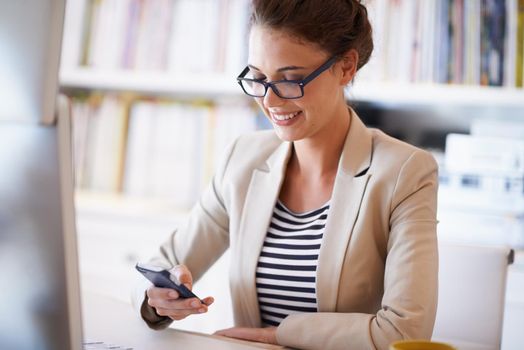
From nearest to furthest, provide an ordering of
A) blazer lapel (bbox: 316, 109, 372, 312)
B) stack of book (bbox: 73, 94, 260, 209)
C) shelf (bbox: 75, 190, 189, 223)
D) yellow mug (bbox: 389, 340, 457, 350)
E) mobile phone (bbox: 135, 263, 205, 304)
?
yellow mug (bbox: 389, 340, 457, 350) → mobile phone (bbox: 135, 263, 205, 304) → blazer lapel (bbox: 316, 109, 372, 312) → shelf (bbox: 75, 190, 189, 223) → stack of book (bbox: 73, 94, 260, 209)

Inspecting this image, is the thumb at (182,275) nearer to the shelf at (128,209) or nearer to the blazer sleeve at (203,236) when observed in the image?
the blazer sleeve at (203,236)

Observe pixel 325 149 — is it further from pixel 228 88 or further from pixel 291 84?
pixel 228 88

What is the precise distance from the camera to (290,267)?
4.64 ft

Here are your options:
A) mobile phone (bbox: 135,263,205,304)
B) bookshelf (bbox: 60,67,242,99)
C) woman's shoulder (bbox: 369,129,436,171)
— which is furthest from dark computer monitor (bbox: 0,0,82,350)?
bookshelf (bbox: 60,67,242,99)

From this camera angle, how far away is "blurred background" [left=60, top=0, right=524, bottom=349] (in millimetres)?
2225

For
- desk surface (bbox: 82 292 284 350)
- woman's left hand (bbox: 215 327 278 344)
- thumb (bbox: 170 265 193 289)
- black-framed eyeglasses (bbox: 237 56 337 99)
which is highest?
black-framed eyeglasses (bbox: 237 56 337 99)

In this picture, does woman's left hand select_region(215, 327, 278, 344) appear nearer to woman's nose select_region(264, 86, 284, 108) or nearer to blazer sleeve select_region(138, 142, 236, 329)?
blazer sleeve select_region(138, 142, 236, 329)

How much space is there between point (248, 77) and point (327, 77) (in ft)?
0.51

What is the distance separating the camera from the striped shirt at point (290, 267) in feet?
4.60

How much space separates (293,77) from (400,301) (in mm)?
457

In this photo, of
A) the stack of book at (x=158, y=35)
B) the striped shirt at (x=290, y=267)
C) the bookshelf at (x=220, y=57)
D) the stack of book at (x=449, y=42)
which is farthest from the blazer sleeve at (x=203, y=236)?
the stack of book at (x=158, y=35)

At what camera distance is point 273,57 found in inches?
53.1

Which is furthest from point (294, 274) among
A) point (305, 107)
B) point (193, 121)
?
point (193, 121)

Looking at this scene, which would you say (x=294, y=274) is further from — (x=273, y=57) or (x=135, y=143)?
(x=135, y=143)
